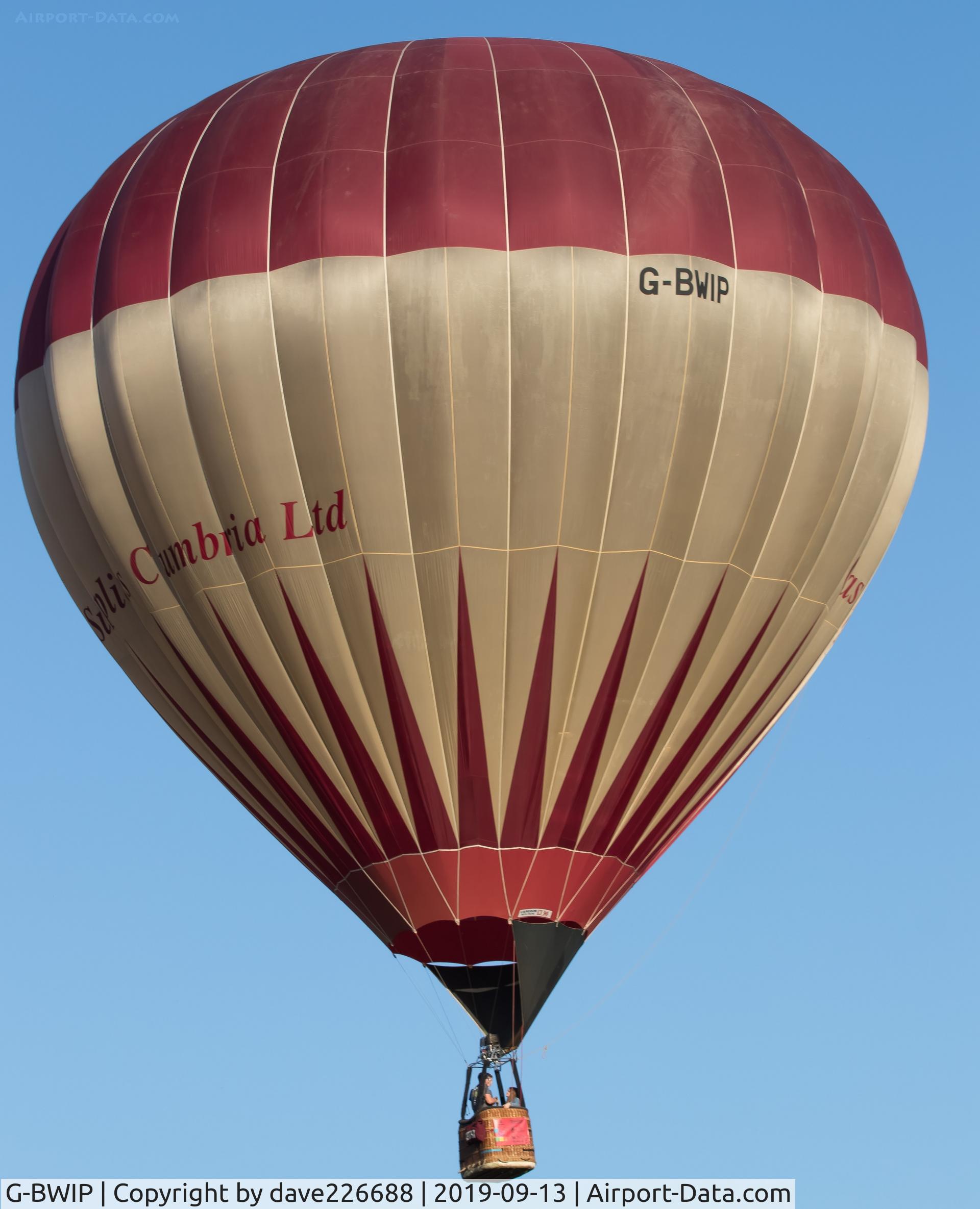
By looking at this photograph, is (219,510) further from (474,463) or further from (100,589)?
(474,463)

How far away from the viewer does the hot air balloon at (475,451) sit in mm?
21500

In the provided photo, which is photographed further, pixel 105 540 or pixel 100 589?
pixel 100 589

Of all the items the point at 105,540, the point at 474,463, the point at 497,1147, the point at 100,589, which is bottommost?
the point at 497,1147

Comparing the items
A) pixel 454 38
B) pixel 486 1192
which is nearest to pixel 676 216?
pixel 454 38

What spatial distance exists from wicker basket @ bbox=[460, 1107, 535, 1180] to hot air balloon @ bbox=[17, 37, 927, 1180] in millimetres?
694

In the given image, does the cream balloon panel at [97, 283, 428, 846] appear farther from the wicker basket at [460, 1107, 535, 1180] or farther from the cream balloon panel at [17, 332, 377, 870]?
the wicker basket at [460, 1107, 535, 1180]

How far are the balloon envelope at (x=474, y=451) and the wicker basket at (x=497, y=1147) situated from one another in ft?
2.56

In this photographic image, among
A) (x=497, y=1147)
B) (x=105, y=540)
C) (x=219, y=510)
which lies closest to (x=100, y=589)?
(x=105, y=540)

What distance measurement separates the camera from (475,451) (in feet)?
70.3

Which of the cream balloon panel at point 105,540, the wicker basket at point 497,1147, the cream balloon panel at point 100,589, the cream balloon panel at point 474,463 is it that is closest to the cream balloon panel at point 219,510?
the cream balloon panel at point 474,463

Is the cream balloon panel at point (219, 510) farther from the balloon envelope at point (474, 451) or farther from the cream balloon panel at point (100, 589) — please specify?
the cream balloon panel at point (100, 589)

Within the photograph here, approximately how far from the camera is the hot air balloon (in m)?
21.5

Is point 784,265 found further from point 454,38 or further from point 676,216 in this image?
point 454,38

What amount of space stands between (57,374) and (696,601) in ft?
17.8
